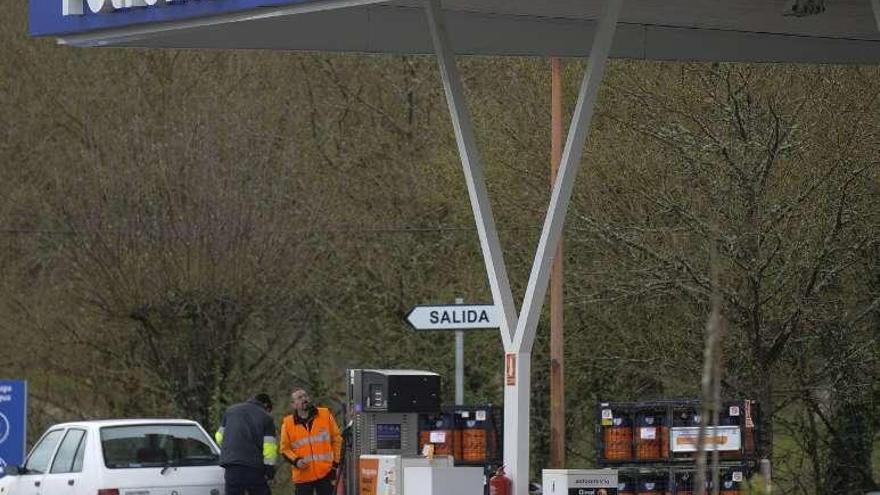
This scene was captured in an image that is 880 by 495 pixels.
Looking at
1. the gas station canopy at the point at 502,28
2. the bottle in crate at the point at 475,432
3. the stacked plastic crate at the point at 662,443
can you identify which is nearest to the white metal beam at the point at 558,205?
the stacked plastic crate at the point at 662,443

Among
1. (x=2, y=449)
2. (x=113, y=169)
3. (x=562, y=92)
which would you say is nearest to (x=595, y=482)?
(x=2, y=449)

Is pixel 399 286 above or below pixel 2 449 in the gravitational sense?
above

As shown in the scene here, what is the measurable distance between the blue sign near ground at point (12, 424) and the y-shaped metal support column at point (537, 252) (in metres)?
5.81

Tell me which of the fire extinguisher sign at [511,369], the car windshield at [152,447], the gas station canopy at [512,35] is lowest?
the car windshield at [152,447]

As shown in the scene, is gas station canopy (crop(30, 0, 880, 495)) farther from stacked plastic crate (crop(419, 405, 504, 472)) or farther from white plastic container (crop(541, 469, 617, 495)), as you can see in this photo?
stacked plastic crate (crop(419, 405, 504, 472))

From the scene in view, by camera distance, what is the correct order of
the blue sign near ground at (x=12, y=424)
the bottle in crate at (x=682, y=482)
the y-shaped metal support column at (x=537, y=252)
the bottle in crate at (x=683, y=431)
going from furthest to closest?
the blue sign near ground at (x=12, y=424) < the bottle in crate at (x=683, y=431) < the bottle in crate at (x=682, y=482) < the y-shaped metal support column at (x=537, y=252)

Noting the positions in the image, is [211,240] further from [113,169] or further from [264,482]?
[264,482]

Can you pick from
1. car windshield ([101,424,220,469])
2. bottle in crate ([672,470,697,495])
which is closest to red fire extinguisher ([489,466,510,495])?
bottle in crate ([672,470,697,495])

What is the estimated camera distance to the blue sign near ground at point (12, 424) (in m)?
18.6

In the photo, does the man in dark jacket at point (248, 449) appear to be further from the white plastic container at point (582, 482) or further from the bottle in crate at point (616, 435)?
the white plastic container at point (582, 482)

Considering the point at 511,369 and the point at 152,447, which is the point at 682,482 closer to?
the point at 511,369

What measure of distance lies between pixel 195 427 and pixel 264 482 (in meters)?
0.92

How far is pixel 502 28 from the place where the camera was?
1770 cm

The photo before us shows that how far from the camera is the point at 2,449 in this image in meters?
18.9
